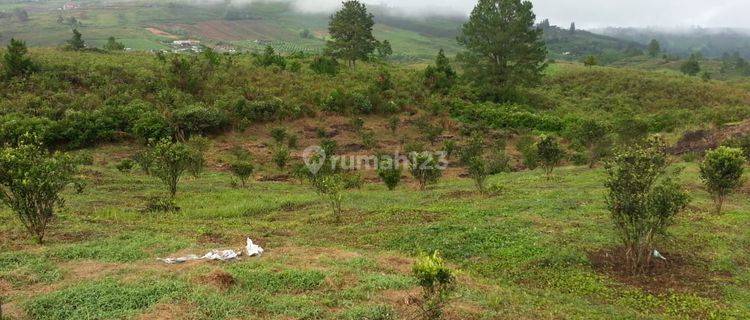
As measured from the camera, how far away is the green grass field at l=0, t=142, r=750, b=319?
9.92 metres

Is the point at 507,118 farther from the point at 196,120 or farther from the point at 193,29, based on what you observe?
the point at 193,29

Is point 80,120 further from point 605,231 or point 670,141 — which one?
point 670,141

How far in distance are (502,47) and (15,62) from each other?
41.2 meters

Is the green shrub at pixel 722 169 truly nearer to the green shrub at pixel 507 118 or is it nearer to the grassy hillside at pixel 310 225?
the grassy hillside at pixel 310 225

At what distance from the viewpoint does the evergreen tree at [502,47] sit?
48.3 metres

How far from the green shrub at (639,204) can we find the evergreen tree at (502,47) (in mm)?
37597

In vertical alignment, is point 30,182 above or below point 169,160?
above

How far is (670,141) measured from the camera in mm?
35375

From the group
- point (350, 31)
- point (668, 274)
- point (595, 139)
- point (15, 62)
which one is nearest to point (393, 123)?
point (595, 139)

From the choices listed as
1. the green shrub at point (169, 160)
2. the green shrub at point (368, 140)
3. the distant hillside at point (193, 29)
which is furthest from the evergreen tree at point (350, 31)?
the distant hillside at point (193, 29)

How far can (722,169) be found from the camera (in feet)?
55.4

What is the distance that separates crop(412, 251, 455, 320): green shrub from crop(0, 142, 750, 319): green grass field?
0.67 meters

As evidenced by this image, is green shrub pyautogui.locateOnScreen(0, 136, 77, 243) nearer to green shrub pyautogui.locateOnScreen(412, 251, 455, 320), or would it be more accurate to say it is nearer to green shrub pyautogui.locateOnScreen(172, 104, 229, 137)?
green shrub pyautogui.locateOnScreen(412, 251, 455, 320)

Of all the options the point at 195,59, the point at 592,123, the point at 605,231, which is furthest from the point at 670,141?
the point at 195,59
